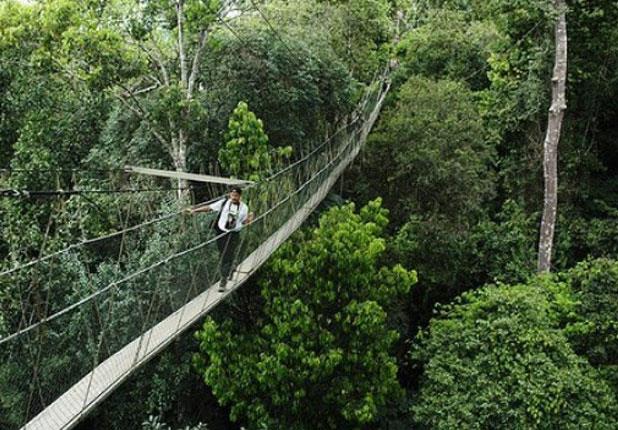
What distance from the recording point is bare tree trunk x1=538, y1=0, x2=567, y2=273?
22.5 ft

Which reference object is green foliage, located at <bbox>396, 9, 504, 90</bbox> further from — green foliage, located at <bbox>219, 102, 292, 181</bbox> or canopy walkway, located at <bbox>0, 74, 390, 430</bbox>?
green foliage, located at <bbox>219, 102, 292, 181</bbox>

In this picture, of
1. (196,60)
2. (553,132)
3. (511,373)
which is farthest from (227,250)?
(553,132)

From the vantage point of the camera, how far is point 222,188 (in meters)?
7.83

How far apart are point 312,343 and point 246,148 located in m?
2.02

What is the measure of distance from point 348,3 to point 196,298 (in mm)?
7181

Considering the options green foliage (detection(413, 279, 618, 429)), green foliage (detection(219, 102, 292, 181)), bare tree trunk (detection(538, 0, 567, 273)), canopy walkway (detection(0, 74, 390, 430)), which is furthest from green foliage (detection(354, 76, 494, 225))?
green foliage (detection(219, 102, 292, 181))

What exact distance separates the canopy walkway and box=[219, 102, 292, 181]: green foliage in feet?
0.87

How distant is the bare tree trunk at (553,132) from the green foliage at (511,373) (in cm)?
97

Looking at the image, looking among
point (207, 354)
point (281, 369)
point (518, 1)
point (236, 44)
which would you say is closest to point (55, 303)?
point (207, 354)

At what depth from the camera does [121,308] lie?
457cm

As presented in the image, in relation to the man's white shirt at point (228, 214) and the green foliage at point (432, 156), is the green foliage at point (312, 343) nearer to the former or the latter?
the man's white shirt at point (228, 214)

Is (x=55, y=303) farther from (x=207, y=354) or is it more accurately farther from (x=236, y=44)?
(x=236, y=44)

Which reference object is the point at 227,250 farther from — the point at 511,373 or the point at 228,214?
the point at 511,373

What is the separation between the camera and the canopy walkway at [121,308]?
3.11m
